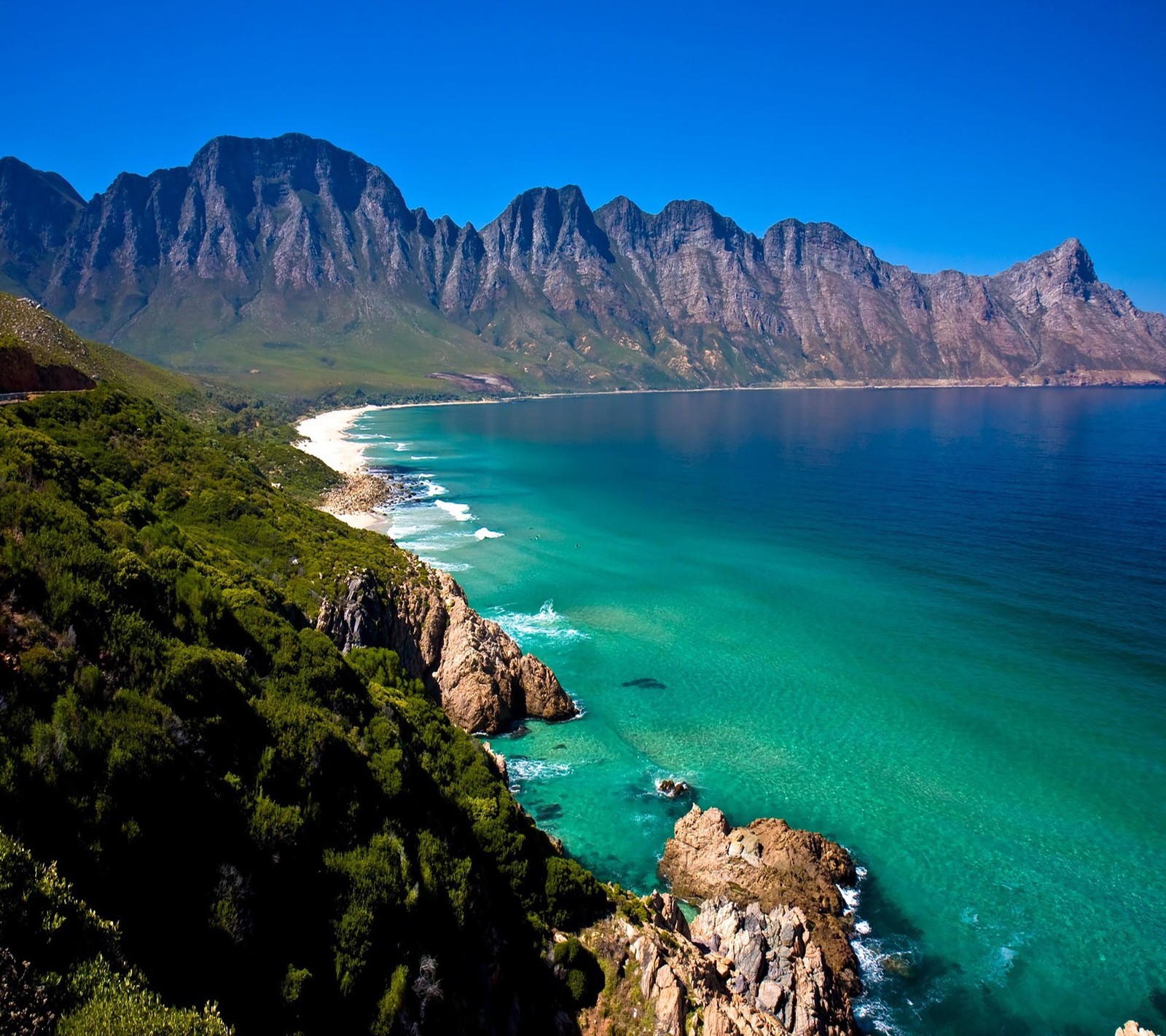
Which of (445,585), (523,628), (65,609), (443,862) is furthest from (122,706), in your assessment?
(523,628)

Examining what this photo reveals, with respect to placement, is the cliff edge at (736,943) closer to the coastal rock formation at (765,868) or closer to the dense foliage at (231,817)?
the coastal rock formation at (765,868)

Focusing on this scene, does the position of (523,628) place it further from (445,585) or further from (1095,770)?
(1095,770)

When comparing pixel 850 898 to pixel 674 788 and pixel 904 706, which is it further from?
pixel 904 706

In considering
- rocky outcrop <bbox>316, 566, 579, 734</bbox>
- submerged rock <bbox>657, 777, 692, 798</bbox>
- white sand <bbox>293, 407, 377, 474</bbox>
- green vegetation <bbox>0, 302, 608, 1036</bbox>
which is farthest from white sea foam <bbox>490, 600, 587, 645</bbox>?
white sand <bbox>293, 407, 377, 474</bbox>

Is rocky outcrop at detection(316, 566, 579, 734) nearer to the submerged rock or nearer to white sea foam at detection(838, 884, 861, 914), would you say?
the submerged rock

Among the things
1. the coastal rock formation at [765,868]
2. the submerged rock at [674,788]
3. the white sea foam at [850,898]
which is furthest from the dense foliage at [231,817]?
the submerged rock at [674,788]

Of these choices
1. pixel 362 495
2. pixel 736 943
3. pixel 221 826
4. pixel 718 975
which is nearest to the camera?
pixel 221 826

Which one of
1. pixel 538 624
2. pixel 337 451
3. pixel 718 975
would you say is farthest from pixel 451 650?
pixel 337 451
